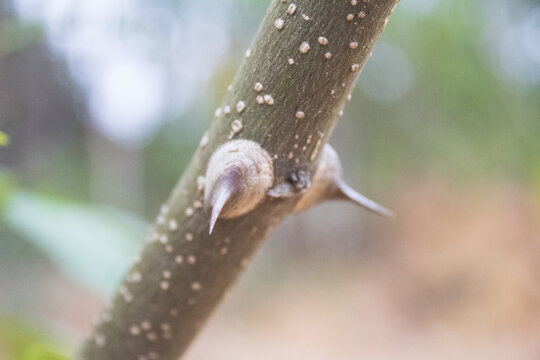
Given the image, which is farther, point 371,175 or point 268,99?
point 371,175

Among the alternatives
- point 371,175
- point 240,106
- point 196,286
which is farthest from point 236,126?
point 371,175

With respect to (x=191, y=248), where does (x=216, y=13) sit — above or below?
below

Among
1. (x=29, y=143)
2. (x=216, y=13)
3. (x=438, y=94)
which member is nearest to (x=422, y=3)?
(x=438, y=94)

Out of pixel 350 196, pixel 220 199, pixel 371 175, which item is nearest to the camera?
pixel 220 199

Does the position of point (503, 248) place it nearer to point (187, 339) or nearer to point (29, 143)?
point (29, 143)

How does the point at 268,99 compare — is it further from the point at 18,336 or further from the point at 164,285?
the point at 18,336

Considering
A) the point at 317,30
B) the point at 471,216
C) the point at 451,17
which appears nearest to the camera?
the point at 317,30

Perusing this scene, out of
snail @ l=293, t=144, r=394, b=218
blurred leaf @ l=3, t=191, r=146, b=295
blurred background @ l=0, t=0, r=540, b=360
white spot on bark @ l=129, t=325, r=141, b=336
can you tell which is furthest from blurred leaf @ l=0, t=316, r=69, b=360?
blurred background @ l=0, t=0, r=540, b=360
